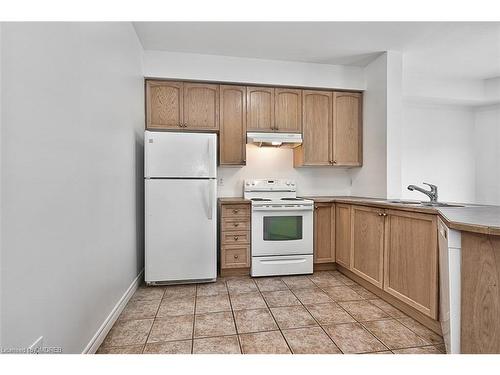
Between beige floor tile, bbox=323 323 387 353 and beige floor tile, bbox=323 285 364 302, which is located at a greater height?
beige floor tile, bbox=323 323 387 353

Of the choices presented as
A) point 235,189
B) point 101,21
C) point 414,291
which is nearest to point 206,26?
point 101,21

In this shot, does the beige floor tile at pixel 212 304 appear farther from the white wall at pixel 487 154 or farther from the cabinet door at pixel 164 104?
the white wall at pixel 487 154

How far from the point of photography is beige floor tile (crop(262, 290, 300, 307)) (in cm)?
230

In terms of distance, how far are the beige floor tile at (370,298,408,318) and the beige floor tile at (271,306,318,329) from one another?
0.68 m

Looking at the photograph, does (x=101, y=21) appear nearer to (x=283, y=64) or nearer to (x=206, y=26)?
(x=206, y=26)

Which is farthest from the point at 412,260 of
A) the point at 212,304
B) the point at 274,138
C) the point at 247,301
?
the point at 274,138

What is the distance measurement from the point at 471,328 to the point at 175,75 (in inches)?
132

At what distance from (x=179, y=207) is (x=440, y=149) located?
4.08 m

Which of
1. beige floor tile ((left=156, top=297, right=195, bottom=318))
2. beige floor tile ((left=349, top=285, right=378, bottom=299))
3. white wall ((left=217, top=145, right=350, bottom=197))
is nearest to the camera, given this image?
beige floor tile ((left=156, top=297, right=195, bottom=318))

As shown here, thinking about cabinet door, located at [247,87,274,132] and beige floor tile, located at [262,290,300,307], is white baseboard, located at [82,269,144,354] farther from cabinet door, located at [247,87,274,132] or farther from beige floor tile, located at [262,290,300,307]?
cabinet door, located at [247,87,274,132]

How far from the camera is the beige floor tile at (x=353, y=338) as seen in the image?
5.39 feet

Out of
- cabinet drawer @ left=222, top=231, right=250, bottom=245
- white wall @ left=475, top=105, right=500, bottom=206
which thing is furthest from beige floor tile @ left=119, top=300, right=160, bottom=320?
white wall @ left=475, top=105, right=500, bottom=206

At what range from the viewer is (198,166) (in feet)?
8.89

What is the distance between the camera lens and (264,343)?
170 centimetres
